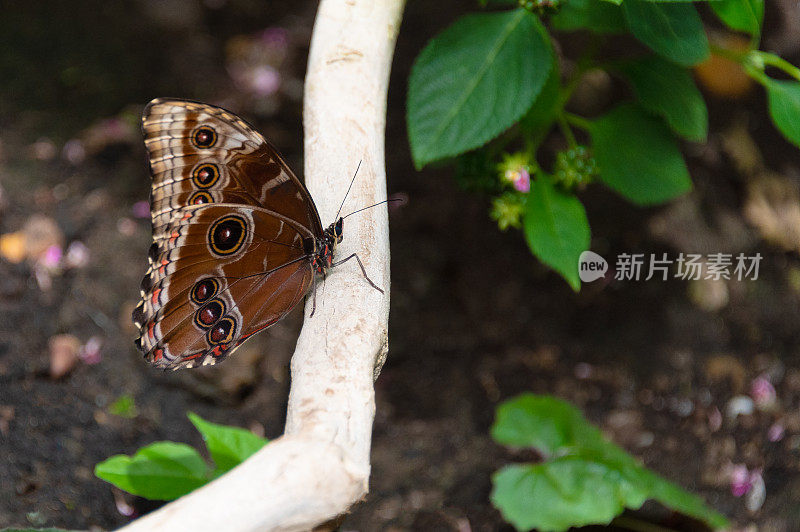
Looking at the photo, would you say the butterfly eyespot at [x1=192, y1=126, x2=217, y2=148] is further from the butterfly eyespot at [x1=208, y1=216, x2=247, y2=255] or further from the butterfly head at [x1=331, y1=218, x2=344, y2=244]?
the butterfly head at [x1=331, y1=218, x2=344, y2=244]

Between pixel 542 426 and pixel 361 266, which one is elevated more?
pixel 361 266

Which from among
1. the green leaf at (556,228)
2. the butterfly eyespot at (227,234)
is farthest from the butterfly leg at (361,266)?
the green leaf at (556,228)

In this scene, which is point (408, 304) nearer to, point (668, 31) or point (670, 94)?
point (670, 94)

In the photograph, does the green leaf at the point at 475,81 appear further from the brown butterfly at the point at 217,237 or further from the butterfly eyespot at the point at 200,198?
the butterfly eyespot at the point at 200,198

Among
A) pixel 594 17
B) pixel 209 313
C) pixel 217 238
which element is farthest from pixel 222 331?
pixel 594 17

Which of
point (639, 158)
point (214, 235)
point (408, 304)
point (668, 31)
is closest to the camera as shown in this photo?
point (214, 235)

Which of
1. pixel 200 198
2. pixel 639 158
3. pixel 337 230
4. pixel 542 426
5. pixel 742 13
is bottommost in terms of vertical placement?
pixel 542 426
